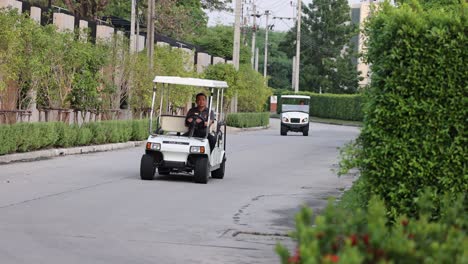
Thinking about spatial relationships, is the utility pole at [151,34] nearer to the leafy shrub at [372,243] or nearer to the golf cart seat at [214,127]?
the golf cart seat at [214,127]

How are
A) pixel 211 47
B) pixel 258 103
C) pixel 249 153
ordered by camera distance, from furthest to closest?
pixel 211 47 → pixel 258 103 → pixel 249 153

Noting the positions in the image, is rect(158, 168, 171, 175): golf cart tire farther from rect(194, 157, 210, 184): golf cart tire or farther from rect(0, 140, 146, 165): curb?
rect(0, 140, 146, 165): curb

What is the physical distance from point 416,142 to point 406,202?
62 centimetres

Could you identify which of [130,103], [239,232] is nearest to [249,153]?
[130,103]

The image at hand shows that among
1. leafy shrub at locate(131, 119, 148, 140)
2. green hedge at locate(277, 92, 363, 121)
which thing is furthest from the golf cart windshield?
green hedge at locate(277, 92, 363, 121)

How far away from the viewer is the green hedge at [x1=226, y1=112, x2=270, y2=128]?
6681 centimetres

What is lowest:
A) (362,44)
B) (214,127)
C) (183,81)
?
→ (214,127)

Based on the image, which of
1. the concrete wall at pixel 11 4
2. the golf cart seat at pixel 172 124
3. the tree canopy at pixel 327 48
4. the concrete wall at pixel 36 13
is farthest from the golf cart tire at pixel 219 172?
the tree canopy at pixel 327 48

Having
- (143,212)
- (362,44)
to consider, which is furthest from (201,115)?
(143,212)

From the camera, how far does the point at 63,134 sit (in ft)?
107

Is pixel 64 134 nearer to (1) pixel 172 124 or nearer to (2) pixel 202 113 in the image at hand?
(1) pixel 172 124

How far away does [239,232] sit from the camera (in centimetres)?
1435

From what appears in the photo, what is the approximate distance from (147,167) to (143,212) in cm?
637

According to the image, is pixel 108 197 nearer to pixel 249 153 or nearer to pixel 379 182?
pixel 379 182
